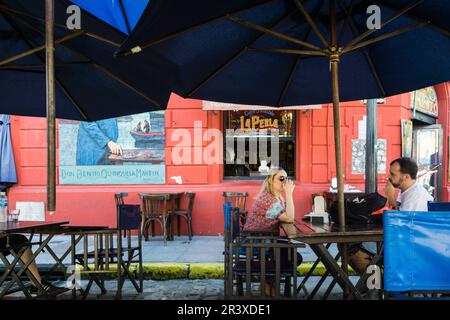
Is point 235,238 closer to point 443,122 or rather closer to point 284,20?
point 284,20

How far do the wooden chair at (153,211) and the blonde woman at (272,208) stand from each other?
3.33 metres

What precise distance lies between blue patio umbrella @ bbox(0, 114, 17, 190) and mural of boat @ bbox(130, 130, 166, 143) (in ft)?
8.67

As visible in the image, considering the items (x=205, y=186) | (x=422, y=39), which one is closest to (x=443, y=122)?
(x=205, y=186)

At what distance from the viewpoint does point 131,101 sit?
186 inches

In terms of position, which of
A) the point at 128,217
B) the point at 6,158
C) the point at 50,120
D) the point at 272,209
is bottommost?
the point at 128,217

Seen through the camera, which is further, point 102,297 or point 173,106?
point 173,106

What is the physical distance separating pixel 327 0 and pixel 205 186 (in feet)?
17.3

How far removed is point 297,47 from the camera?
4.32 m

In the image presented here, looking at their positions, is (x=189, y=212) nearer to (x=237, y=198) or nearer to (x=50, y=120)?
(x=237, y=198)

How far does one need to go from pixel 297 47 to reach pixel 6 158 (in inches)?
271

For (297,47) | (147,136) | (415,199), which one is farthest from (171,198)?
(415,199)

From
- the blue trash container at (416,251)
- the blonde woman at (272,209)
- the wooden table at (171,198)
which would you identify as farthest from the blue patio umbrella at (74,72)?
the wooden table at (171,198)
